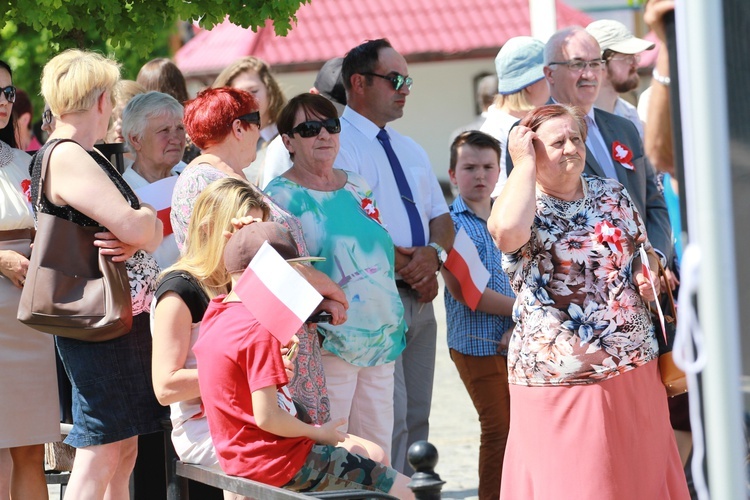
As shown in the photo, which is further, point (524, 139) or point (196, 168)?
point (196, 168)

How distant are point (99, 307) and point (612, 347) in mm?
1941

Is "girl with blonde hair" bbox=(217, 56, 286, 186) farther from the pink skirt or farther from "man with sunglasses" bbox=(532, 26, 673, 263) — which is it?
the pink skirt

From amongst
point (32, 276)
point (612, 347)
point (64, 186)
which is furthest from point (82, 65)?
point (612, 347)

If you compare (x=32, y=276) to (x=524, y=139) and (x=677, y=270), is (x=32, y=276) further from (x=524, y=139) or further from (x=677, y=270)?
(x=677, y=270)

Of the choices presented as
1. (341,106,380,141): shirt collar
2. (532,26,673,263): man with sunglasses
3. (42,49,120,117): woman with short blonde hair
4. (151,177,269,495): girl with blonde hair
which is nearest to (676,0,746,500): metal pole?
(151,177,269,495): girl with blonde hair

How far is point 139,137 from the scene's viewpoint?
5.61 metres

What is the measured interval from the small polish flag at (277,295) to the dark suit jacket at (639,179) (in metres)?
2.23

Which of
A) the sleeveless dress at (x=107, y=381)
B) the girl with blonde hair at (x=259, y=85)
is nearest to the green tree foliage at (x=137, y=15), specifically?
the sleeveless dress at (x=107, y=381)

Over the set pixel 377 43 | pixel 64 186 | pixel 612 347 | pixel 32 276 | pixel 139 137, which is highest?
pixel 377 43

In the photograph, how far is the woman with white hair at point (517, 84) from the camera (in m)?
6.46

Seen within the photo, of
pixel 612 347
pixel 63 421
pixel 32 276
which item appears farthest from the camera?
pixel 63 421

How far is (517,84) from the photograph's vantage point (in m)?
6.46

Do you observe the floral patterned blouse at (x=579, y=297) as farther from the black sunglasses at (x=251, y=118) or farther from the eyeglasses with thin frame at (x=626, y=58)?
the eyeglasses with thin frame at (x=626, y=58)

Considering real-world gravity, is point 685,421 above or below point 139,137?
below
